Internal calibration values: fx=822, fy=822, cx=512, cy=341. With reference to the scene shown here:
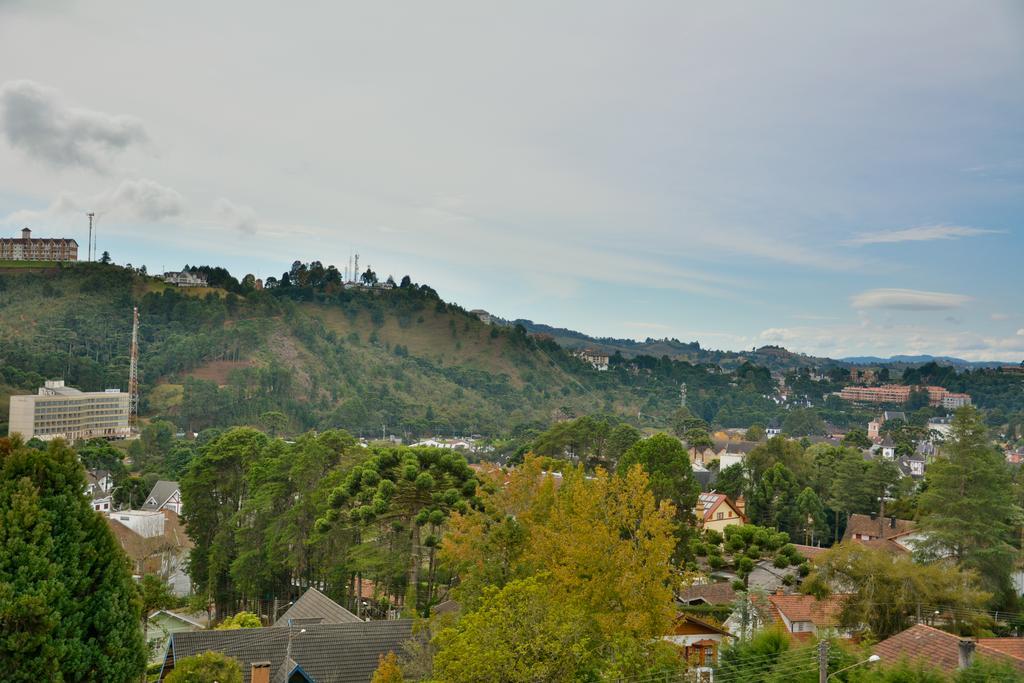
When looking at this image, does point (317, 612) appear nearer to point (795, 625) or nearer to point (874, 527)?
point (795, 625)

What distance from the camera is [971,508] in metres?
23.7

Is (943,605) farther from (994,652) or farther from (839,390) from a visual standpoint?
(839,390)

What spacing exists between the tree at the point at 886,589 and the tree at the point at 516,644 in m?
9.33

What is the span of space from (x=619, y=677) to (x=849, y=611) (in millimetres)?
9035

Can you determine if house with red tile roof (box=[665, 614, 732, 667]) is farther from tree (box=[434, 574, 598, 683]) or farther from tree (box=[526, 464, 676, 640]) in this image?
tree (box=[434, 574, 598, 683])

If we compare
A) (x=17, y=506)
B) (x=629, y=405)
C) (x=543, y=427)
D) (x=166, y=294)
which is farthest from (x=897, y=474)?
(x=166, y=294)

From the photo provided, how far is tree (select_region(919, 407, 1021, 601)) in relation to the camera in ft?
75.8

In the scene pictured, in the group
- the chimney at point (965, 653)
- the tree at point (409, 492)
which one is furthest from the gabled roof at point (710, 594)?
the chimney at point (965, 653)

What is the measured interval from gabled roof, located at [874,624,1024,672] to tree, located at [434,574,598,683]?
5.55 metres

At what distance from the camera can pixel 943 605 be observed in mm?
19078

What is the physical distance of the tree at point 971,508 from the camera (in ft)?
75.8

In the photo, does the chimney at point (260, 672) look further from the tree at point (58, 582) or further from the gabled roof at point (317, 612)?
the gabled roof at point (317, 612)

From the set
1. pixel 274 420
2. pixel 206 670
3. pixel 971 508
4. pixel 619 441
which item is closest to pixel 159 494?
pixel 274 420

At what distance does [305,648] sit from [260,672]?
165 cm
